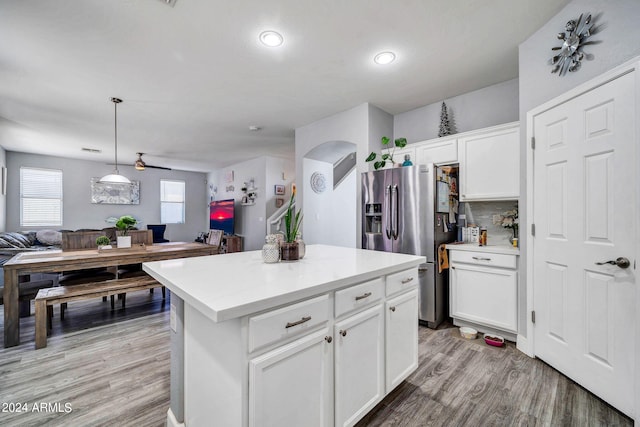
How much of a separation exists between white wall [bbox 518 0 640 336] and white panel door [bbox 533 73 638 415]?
154mm

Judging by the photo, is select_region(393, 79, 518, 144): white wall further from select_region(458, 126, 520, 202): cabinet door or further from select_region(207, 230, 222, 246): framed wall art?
select_region(207, 230, 222, 246): framed wall art

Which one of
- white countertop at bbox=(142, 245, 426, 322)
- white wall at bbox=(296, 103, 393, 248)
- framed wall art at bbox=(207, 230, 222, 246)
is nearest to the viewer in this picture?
white countertop at bbox=(142, 245, 426, 322)

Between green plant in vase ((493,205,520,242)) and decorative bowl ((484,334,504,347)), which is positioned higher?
green plant in vase ((493,205,520,242))

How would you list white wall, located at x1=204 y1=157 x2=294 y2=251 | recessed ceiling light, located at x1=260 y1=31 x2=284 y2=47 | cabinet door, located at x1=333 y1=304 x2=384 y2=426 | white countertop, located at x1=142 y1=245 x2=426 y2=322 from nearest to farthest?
white countertop, located at x1=142 y1=245 x2=426 y2=322 → cabinet door, located at x1=333 y1=304 x2=384 y2=426 → recessed ceiling light, located at x1=260 y1=31 x2=284 y2=47 → white wall, located at x1=204 y1=157 x2=294 y2=251

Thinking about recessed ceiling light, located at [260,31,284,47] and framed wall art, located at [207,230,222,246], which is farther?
framed wall art, located at [207,230,222,246]

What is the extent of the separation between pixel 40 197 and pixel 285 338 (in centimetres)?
884

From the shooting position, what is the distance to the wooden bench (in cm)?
245

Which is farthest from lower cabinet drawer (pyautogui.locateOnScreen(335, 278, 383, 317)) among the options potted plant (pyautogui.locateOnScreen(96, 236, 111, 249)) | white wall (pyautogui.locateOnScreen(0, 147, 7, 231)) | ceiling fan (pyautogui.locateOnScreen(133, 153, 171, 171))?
white wall (pyautogui.locateOnScreen(0, 147, 7, 231))

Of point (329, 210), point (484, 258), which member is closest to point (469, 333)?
point (484, 258)

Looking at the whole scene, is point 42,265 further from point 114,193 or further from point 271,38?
point 114,193

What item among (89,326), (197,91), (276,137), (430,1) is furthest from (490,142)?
(89,326)

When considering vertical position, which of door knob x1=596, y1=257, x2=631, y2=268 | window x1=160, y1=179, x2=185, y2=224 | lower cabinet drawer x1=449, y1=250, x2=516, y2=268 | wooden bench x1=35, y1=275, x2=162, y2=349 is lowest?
wooden bench x1=35, y1=275, x2=162, y2=349

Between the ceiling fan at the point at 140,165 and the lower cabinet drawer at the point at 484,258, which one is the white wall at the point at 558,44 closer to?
the lower cabinet drawer at the point at 484,258

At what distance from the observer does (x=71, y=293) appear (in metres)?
2.71
